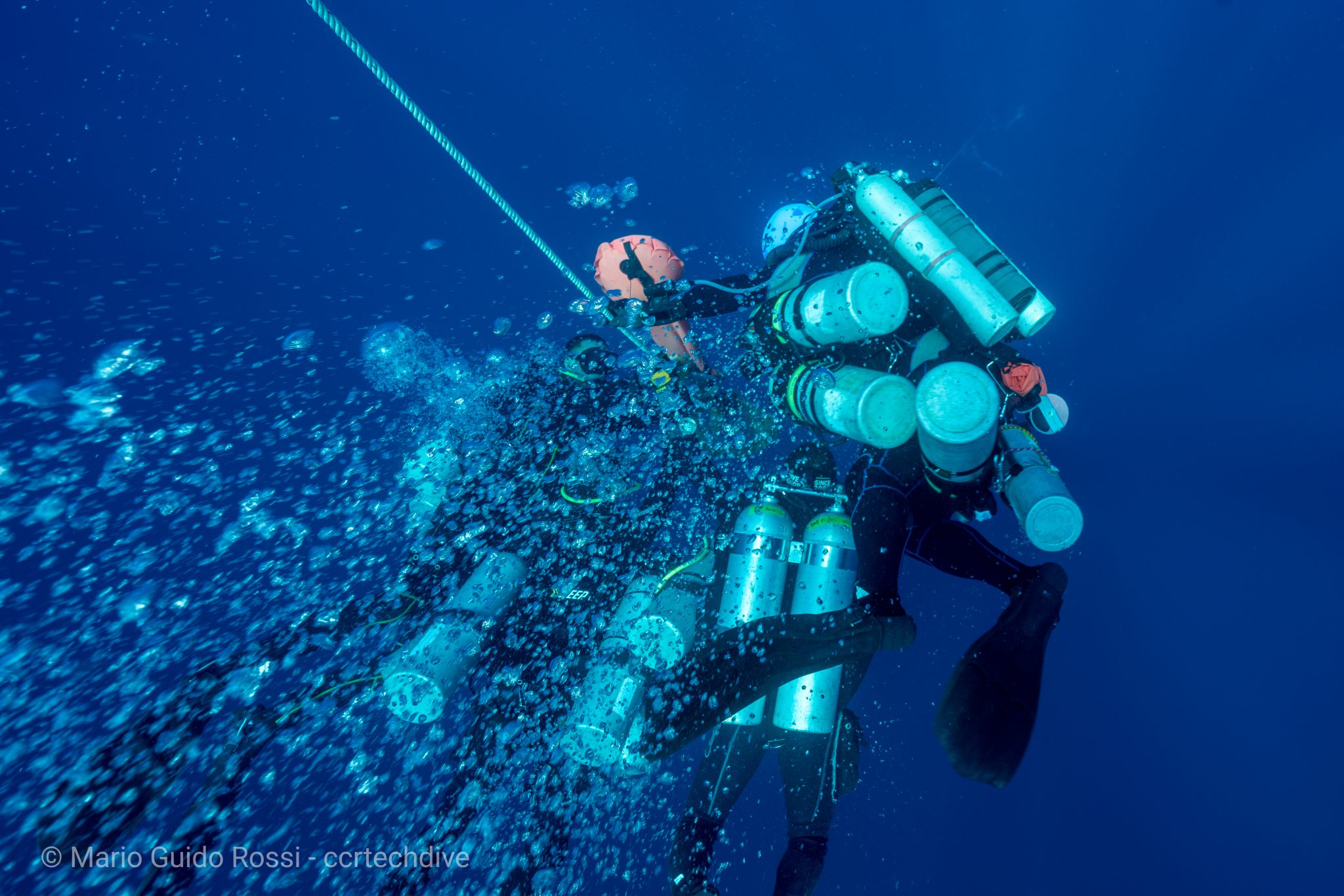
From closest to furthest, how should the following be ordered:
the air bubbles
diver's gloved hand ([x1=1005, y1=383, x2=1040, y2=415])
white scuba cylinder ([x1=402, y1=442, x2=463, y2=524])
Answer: diver's gloved hand ([x1=1005, y1=383, x2=1040, y2=415]) < white scuba cylinder ([x1=402, y1=442, x2=463, y2=524]) < the air bubbles

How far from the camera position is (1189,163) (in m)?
6.11

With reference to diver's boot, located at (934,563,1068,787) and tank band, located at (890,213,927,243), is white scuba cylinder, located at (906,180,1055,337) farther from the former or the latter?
diver's boot, located at (934,563,1068,787)

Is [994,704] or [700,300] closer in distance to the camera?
[994,704]

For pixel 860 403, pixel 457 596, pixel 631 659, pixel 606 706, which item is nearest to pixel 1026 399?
pixel 860 403

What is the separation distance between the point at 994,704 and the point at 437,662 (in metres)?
3.64

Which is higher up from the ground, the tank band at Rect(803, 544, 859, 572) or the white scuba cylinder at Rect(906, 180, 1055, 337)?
the white scuba cylinder at Rect(906, 180, 1055, 337)

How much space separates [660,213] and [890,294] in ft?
21.6

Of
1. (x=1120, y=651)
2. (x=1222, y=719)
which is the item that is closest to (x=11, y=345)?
(x=1120, y=651)

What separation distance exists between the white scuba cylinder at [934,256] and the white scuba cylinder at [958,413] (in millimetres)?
1009

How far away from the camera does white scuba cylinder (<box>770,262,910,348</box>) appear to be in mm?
3322

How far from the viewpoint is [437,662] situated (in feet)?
12.2

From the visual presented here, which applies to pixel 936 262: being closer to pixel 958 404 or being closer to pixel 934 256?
pixel 934 256

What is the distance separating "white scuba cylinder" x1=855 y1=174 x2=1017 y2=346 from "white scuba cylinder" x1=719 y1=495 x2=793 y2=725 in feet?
6.90

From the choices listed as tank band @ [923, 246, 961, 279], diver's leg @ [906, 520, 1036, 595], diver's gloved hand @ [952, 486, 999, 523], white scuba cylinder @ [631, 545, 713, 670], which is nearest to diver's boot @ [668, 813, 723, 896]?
white scuba cylinder @ [631, 545, 713, 670]
